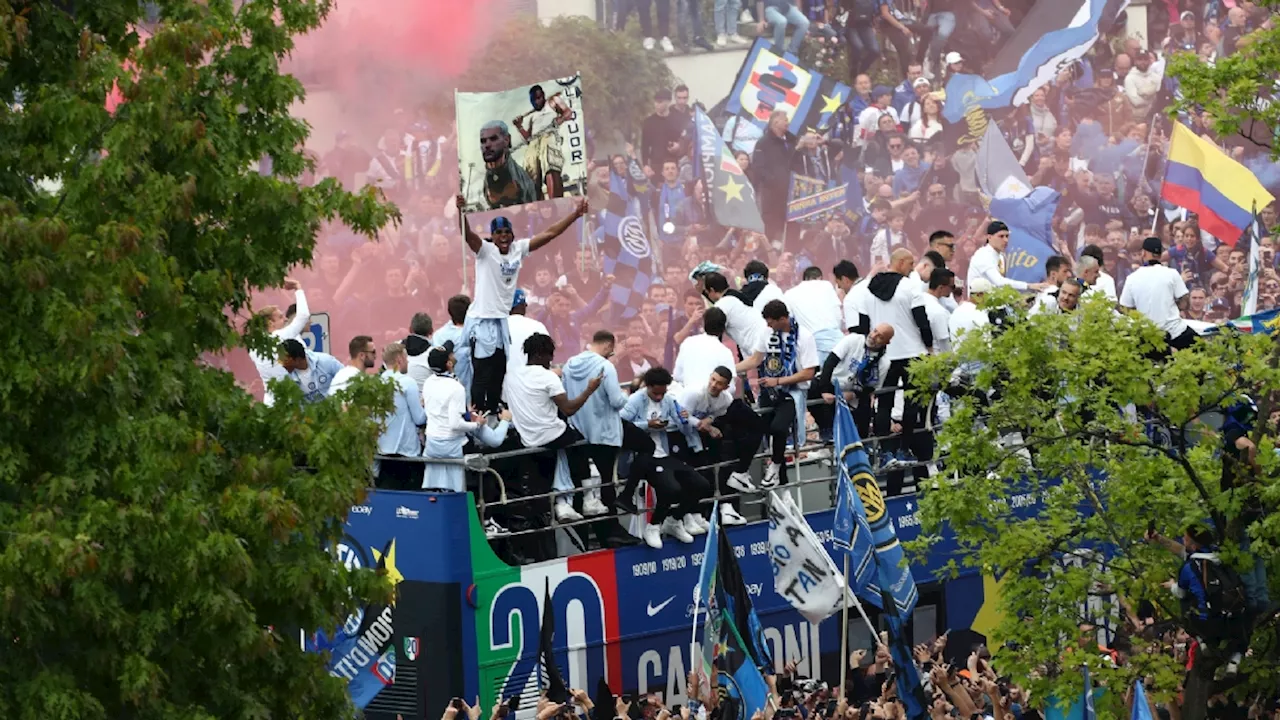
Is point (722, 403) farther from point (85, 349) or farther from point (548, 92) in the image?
point (85, 349)

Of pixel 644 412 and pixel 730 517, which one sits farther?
pixel 730 517

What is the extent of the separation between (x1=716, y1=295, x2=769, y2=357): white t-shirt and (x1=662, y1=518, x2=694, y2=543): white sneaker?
1.50 metres

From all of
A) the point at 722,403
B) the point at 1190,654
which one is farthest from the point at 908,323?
the point at 1190,654

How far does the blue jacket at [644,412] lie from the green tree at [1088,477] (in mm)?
2929

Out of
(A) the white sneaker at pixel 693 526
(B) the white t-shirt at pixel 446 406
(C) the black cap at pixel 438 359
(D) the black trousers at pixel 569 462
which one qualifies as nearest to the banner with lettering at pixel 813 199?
(A) the white sneaker at pixel 693 526

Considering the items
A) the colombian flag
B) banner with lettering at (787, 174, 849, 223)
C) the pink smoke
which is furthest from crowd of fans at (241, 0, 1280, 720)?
the colombian flag

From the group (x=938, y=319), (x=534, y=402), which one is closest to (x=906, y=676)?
(x=534, y=402)

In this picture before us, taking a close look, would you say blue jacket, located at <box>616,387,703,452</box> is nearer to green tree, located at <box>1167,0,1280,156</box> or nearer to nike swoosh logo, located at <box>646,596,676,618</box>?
nike swoosh logo, located at <box>646,596,676,618</box>

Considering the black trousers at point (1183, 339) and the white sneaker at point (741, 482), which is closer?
the white sneaker at point (741, 482)

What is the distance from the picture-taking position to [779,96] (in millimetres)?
37531

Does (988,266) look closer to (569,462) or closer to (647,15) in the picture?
(569,462)

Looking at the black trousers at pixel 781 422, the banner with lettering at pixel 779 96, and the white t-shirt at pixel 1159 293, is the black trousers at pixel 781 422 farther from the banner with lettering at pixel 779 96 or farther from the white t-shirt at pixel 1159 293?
the banner with lettering at pixel 779 96

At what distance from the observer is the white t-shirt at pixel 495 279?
1822 cm

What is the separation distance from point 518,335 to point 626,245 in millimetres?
16818
